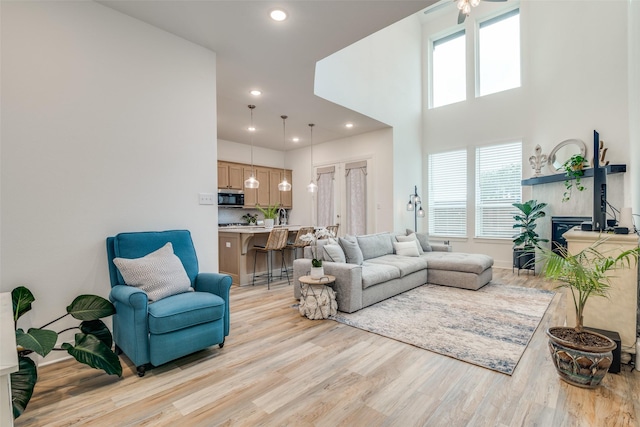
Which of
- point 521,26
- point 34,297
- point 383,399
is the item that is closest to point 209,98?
point 34,297

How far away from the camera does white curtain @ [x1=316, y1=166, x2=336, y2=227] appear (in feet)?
25.3

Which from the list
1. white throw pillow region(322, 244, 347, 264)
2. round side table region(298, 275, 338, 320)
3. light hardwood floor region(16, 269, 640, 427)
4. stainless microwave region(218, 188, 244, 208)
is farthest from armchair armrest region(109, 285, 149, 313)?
stainless microwave region(218, 188, 244, 208)

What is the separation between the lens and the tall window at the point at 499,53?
650 centimetres

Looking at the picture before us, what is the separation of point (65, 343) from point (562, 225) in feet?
23.6

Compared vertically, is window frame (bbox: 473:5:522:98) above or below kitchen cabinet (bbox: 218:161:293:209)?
above

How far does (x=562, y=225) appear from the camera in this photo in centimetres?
559

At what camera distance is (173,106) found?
10.3 feet

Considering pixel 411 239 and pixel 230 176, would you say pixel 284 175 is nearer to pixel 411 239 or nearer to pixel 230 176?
pixel 230 176

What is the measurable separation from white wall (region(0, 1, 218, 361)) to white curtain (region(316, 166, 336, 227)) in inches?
182

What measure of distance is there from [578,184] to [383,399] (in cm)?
560

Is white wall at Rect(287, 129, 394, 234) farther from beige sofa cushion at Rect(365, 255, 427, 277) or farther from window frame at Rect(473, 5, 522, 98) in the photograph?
window frame at Rect(473, 5, 522, 98)

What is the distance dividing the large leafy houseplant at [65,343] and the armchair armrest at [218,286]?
2.35 feet

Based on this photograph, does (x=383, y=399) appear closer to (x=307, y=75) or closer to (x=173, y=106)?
(x=173, y=106)

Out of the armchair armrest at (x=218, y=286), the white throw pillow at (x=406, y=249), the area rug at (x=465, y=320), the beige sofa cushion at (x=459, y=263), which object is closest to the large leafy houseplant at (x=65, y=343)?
the armchair armrest at (x=218, y=286)
